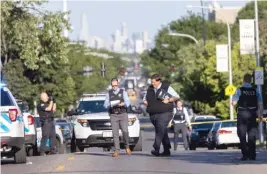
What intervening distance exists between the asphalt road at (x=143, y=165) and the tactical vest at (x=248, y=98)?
3.99ft

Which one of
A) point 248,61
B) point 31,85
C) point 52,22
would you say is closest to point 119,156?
point 52,22

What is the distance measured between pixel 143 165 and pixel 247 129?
116 inches

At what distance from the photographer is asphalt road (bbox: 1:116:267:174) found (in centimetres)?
1714

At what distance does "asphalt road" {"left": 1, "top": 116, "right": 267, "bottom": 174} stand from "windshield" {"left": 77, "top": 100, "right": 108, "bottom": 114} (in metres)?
5.06

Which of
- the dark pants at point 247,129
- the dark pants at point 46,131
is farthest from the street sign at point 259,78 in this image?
the dark pants at point 247,129

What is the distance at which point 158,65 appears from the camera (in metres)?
110

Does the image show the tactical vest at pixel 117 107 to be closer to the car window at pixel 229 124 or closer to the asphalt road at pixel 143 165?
the asphalt road at pixel 143 165

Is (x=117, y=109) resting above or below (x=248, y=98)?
below

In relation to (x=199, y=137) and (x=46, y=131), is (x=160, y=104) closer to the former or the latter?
(x=46, y=131)

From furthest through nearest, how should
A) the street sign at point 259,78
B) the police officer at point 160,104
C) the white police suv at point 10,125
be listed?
the street sign at point 259,78 → the police officer at point 160,104 → the white police suv at point 10,125

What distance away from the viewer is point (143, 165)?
1822 cm

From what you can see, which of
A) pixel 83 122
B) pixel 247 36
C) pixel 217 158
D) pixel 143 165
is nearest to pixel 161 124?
pixel 217 158

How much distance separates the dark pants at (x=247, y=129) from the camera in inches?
776

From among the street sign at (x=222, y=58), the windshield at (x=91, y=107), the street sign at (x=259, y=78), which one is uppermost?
the street sign at (x=222, y=58)
